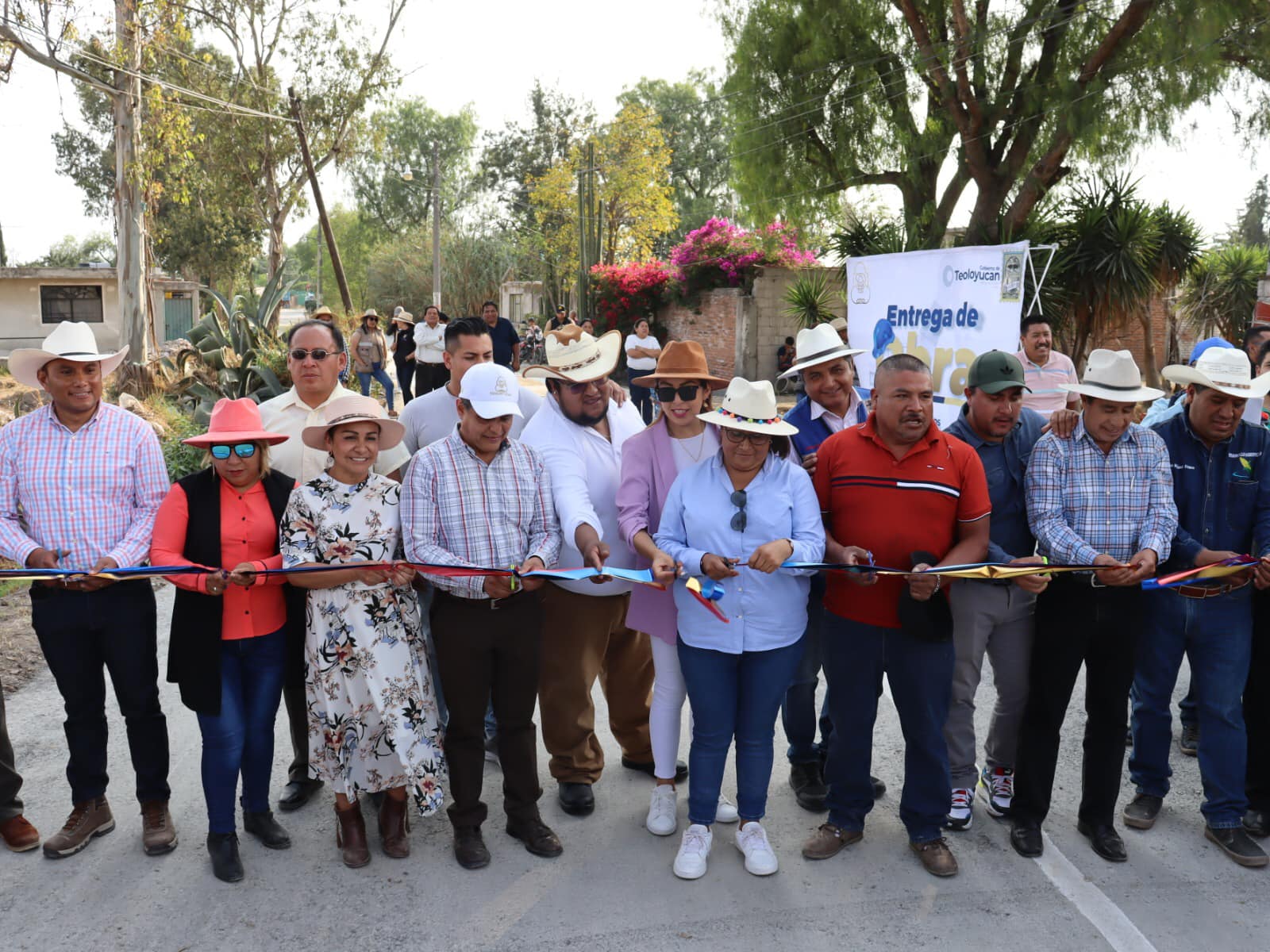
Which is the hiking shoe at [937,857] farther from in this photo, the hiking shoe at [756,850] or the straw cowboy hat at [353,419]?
the straw cowboy hat at [353,419]

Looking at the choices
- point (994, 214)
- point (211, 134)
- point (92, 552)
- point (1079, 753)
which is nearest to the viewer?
point (92, 552)

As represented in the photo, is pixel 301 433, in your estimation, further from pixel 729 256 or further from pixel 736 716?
pixel 729 256

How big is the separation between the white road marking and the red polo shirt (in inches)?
45.2

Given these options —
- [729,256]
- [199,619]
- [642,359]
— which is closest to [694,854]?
[199,619]

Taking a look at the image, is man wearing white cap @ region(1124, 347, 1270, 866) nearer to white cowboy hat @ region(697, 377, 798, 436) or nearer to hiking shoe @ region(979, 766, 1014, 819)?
hiking shoe @ region(979, 766, 1014, 819)

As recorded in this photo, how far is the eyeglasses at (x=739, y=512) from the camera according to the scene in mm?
3896

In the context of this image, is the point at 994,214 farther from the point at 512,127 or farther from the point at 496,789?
the point at 512,127

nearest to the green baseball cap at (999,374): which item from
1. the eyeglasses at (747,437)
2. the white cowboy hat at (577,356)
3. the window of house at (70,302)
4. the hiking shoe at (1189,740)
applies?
the eyeglasses at (747,437)

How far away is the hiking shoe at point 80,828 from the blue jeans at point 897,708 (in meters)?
2.97

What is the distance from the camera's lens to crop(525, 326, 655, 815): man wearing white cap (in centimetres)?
445

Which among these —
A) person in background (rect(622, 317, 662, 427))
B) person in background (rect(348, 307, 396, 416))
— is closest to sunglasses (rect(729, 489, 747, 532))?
person in background (rect(622, 317, 662, 427))

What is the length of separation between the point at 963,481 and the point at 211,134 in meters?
34.8

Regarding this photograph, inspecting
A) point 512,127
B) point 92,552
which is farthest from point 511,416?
point 512,127

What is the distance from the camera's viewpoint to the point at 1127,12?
55.1ft
